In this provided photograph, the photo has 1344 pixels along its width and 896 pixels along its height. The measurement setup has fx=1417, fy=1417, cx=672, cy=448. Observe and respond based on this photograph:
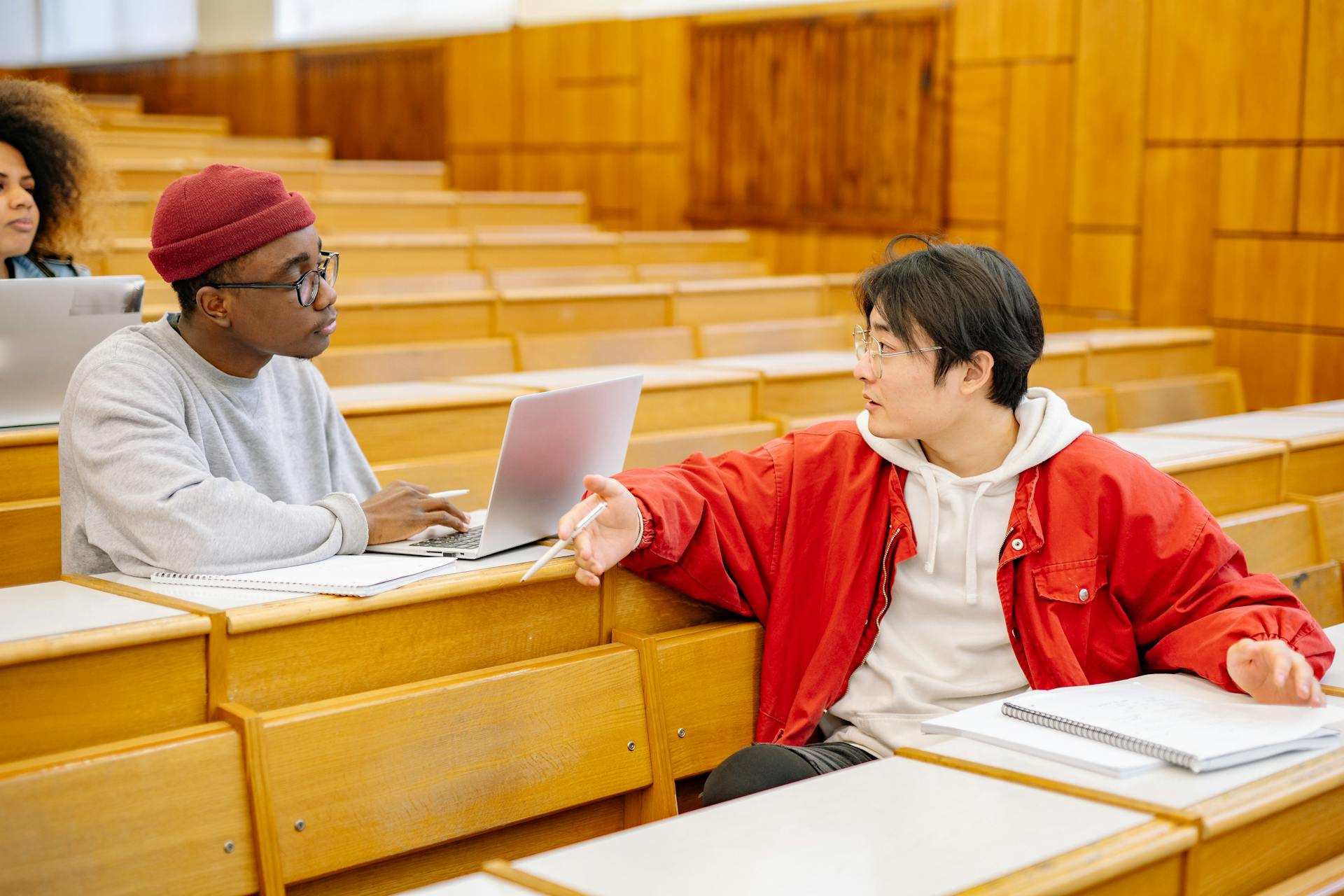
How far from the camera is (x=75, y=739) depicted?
3.11ft

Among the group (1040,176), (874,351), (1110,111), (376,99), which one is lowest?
(874,351)

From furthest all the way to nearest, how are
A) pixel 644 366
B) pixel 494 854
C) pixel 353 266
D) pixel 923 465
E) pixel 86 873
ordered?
pixel 353 266, pixel 644 366, pixel 923 465, pixel 494 854, pixel 86 873

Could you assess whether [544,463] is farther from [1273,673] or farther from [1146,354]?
[1146,354]

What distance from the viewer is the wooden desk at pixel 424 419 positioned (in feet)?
6.30

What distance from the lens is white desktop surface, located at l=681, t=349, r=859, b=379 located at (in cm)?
242

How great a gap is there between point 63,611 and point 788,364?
1704 mm

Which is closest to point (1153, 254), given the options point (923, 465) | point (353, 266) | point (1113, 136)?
point (1113, 136)

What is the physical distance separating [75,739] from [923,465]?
0.70 m

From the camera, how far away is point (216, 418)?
47.3 inches

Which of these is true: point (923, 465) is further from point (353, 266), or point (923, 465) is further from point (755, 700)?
point (353, 266)

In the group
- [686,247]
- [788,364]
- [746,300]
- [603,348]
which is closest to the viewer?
[788,364]

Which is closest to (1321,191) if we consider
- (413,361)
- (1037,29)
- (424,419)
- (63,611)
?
(1037,29)

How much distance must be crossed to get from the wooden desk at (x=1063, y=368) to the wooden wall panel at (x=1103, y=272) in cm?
78

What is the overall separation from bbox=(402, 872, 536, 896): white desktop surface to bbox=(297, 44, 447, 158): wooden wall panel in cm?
497
